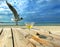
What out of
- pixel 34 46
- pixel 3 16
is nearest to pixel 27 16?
pixel 3 16

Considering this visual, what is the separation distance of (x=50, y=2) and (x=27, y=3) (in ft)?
2.38

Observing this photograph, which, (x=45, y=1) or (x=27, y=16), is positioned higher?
(x=45, y=1)

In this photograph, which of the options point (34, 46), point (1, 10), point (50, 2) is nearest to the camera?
point (34, 46)

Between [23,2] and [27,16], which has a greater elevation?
[23,2]

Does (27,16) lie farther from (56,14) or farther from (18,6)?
(56,14)

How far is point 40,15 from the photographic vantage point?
211 inches

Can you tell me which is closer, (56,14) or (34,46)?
(34,46)

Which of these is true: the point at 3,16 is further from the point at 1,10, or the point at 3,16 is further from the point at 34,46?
the point at 34,46

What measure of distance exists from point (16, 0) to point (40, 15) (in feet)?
2.77

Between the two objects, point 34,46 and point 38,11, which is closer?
point 34,46

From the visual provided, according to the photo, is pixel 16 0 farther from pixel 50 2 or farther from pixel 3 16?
pixel 50 2

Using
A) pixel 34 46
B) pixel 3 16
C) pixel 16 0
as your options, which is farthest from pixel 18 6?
pixel 34 46

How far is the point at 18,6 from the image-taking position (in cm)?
516

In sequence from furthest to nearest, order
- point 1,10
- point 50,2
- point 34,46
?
point 50,2, point 1,10, point 34,46
